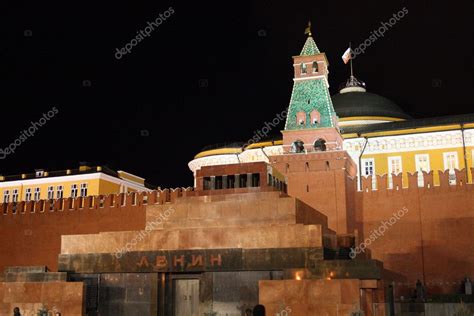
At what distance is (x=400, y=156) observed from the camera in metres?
32.8

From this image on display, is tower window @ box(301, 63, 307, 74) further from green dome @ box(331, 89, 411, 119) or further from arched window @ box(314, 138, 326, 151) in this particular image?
green dome @ box(331, 89, 411, 119)

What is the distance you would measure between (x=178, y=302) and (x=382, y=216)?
36.2 feet

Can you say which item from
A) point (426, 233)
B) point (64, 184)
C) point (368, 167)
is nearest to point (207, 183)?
point (426, 233)

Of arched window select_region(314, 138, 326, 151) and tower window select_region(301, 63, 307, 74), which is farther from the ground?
tower window select_region(301, 63, 307, 74)

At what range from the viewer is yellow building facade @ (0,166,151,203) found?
3984 cm

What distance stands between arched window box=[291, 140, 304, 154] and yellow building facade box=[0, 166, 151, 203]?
1732cm

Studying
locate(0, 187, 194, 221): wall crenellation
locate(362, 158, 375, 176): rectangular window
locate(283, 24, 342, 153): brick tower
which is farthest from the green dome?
locate(0, 187, 194, 221): wall crenellation

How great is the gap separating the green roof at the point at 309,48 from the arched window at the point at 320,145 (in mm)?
4026

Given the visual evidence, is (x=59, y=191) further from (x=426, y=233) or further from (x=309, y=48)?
(x=426, y=233)

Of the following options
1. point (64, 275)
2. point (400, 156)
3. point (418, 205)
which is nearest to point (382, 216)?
point (418, 205)

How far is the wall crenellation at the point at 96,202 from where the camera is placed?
93.0 ft

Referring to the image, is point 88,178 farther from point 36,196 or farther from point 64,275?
point 64,275

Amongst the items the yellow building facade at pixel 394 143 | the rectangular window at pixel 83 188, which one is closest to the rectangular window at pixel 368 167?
the yellow building facade at pixel 394 143

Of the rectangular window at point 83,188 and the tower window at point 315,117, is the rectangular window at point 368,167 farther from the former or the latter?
the rectangular window at point 83,188
